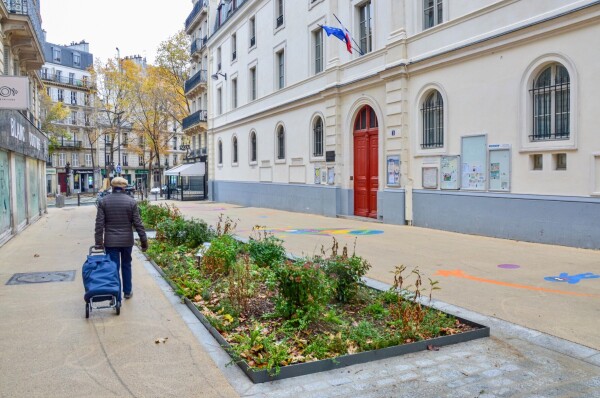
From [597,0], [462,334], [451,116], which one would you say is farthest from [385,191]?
[462,334]

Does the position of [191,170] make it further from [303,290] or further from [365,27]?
[303,290]

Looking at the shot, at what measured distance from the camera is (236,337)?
4867 millimetres

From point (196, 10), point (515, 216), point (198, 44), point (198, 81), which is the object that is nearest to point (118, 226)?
point (515, 216)

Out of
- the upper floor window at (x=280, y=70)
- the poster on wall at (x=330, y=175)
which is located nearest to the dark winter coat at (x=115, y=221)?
the poster on wall at (x=330, y=175)

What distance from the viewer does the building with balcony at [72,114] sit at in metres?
68.6

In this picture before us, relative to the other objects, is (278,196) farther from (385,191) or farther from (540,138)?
(540,138)

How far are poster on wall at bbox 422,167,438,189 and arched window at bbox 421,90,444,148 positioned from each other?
0.73 meters

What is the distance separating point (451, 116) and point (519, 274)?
23.5 ft

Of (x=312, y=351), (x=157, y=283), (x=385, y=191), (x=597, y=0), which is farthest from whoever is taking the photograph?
(x=385, y=191)

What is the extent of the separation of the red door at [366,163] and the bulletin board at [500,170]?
5.70 meters

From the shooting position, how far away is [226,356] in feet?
15.3

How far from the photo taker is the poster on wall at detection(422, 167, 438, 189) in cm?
1493

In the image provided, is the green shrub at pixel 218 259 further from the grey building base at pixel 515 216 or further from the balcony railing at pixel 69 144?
the balcony railing at pixel 69 144

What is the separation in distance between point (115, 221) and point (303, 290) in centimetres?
308
